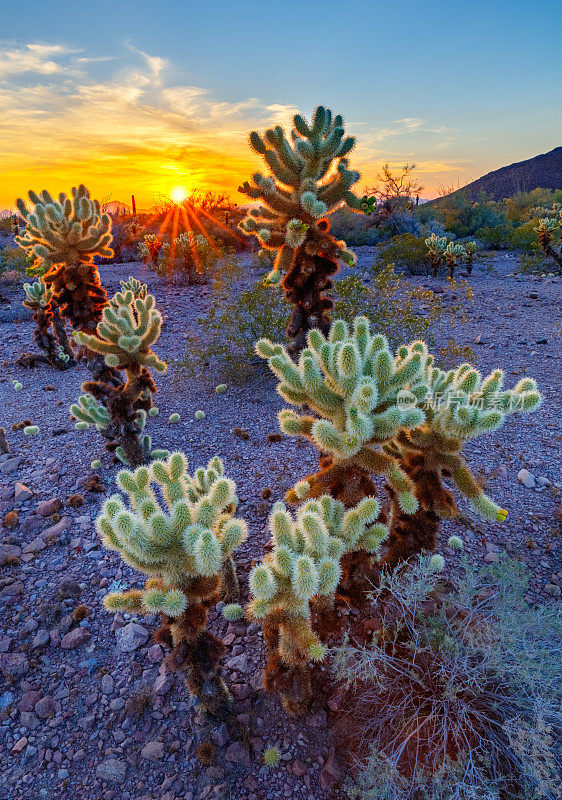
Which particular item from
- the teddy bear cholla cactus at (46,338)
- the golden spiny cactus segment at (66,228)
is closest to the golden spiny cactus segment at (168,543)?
the golden spiny cactus segment at (66,228)

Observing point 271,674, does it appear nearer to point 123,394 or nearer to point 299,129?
point 123,394

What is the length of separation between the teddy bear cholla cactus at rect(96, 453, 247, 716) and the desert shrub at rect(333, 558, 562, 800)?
0.76m

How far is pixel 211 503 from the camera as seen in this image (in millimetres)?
2232

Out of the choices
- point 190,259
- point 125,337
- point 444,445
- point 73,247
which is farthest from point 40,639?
point 190,259

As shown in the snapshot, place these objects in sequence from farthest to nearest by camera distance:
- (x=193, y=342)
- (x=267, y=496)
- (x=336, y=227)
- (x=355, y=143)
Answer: (x=336, y=227)
(x=193, y=342)
(x=355, y=143)
(x=267, y=496)

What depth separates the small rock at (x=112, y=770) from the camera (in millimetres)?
2352

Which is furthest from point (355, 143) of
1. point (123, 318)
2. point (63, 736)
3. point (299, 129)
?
point (63, 736)

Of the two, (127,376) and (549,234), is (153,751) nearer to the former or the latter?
(127,376)

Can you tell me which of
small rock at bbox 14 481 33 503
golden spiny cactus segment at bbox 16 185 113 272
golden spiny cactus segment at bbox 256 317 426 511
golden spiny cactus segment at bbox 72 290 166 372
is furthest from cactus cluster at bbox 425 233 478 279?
small rock at bbox 14 481 33 503

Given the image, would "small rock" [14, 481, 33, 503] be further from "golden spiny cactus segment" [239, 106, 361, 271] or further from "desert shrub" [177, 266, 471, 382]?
"golden spiny cactus segment" [239, 106, 361, 271]

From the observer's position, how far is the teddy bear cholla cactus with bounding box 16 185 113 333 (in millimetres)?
4871

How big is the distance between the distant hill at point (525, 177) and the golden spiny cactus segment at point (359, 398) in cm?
5017

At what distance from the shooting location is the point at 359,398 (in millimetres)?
2457

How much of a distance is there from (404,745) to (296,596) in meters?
1.00
